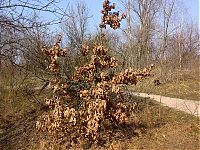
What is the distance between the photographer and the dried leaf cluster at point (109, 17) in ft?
25.1

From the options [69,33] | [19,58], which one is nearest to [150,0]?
[69,33]

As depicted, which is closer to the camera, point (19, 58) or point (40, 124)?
point (40, 124)

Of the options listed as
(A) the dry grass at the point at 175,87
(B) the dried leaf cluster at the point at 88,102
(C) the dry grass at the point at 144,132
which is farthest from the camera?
(A) the dry grass at the point at 175,87

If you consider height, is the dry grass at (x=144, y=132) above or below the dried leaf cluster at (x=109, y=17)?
below

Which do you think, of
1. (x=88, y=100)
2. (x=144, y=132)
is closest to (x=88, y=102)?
(x=88, y=100)

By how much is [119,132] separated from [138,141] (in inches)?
26.8

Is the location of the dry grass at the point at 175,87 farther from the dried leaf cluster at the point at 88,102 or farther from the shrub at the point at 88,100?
the dried leaf cluster at the point at 88,102

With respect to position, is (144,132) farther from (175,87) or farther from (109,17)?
(175,87)

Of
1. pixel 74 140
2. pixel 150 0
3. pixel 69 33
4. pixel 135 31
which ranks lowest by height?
pixel 74 140

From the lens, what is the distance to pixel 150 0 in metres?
22.6

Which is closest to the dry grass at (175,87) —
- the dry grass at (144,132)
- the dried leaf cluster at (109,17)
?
the dry grass at (144,132)

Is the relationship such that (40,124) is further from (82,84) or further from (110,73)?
(110,73)

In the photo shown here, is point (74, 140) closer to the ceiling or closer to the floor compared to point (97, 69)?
closer to the floor

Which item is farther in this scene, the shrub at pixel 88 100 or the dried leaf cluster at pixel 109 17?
the dried leaf cluster at pixel 109 17
